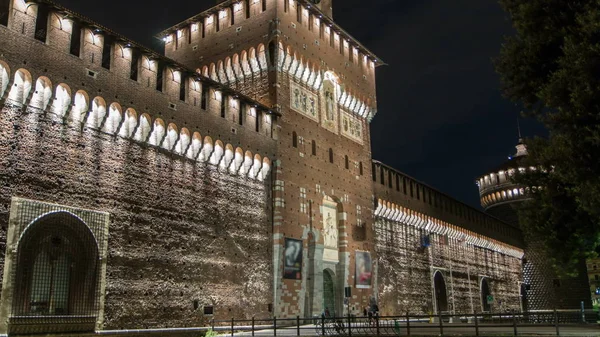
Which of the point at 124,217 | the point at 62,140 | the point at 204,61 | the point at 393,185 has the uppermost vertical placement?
the point at 204,61

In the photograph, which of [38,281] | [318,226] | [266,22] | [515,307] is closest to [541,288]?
[515,307]

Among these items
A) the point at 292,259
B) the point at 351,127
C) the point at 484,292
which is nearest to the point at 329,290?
the point at 292,259

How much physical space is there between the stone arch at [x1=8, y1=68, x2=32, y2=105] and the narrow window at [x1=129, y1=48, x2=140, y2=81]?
3898mm

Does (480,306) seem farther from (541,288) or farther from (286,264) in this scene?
(286,264)

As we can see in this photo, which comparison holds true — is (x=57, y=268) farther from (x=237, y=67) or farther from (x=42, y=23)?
(x=237, y=67)

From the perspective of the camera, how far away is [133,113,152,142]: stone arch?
17906 millimetres

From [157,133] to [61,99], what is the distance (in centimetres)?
364

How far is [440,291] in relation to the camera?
120 feet

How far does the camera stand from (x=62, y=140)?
15.6 metres

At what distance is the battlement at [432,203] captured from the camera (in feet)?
106

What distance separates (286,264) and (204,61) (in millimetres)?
11046

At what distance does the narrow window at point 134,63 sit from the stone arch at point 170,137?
6.71 ft

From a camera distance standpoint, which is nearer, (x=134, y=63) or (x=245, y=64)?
(x=134, y=63)

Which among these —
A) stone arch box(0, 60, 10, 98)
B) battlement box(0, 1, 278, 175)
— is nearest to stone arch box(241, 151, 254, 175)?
battlement box(0, 1, 278, 175)
